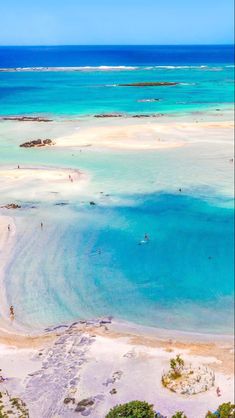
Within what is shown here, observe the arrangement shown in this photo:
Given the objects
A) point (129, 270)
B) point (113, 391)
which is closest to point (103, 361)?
point (113, 391)

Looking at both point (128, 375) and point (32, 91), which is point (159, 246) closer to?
point (128, 375)

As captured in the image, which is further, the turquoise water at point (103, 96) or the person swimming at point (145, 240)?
the turquoise water at point (103, 96)

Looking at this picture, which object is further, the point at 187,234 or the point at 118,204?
the point at 118,204

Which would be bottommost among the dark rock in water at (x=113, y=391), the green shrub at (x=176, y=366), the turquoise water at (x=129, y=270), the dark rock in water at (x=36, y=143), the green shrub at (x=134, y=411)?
the green shrub at (x=134, y=411)

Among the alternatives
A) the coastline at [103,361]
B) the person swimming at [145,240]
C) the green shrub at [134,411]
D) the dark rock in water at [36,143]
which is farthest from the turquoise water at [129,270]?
the dark rock in water at [36,143]

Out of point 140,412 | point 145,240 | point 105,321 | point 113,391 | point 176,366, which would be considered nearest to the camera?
point 140,412

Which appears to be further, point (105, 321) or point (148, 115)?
point (148, 115)

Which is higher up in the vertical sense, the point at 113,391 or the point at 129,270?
the point at 129,270

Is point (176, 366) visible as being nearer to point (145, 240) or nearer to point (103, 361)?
point (103, 361)

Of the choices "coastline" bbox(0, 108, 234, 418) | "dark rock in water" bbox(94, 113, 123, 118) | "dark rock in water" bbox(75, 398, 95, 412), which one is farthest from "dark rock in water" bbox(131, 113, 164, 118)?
"dark rock in water" bbox(75, 398, 95, 412)

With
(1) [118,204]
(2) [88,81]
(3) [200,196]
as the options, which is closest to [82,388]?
(1) [118,204]

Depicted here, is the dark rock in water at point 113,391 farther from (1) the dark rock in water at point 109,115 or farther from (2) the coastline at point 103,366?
(1) the dark rock in water at point 109,115
